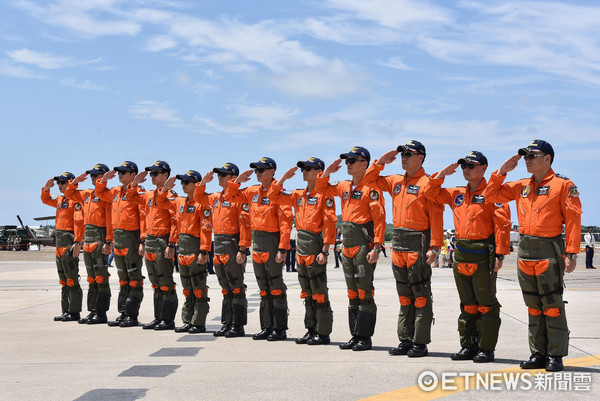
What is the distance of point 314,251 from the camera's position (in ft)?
27.8

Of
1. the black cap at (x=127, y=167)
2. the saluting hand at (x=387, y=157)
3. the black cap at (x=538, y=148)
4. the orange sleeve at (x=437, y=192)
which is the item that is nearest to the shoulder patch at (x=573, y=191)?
the black cap at (x=538, y=148)

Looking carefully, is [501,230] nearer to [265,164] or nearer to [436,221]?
[436,221]

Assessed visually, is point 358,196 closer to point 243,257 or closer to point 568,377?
point 243,257

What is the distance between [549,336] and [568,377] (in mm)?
478

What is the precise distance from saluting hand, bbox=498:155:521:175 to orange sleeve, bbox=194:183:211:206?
13.6 feet

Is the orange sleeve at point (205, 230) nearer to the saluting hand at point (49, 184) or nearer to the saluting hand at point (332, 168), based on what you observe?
the saluting hand at point (332, 168)

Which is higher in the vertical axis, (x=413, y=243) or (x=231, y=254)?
(x=413, y=243)

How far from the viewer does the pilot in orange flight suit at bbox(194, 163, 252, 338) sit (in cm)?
923

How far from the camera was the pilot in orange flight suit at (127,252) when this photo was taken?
34.1ft

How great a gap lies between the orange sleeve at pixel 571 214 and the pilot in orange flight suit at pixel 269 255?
343 centimetres

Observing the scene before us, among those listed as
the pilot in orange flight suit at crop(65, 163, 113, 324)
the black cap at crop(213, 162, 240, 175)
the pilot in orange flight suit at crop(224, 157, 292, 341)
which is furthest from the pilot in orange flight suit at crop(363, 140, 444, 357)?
the pilot in orange flight suit at crop(65, 163, 113, 324)

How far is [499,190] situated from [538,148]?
55cm

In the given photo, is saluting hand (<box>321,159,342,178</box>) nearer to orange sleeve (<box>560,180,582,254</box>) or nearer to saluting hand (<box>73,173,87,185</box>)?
orange sleeve (<box>560,180,582,254</box>)

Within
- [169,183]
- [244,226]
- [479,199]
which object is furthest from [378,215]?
[169,183]
